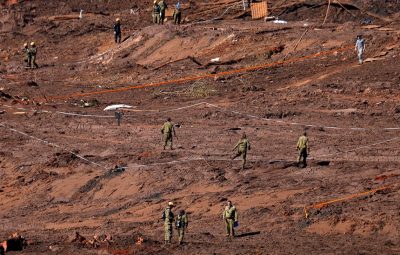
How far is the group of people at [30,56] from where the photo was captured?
4703 cm

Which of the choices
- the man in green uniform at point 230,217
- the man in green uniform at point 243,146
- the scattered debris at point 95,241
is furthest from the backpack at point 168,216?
the man in green uniform at point 243,146

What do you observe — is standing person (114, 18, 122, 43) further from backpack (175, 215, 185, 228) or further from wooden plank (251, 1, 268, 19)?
backpack (175, 215, 185, 228)

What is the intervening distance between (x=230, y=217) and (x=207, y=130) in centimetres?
968

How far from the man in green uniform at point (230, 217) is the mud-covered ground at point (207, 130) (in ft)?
1.11

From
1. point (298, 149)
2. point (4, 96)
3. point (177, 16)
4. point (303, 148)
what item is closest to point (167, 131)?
point (298, 149)

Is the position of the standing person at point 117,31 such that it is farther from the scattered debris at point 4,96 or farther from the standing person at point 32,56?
the scattered debris at point 4,96

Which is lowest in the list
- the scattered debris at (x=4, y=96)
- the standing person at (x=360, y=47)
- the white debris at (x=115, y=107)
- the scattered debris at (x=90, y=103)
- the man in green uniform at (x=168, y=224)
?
the man in green uniform at (x=168, y=224)

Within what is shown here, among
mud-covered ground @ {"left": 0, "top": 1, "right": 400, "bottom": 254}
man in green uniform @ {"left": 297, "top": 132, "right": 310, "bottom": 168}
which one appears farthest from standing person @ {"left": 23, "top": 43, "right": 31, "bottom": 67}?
man in green uniform @ {"left": 297, "top": 132, "right": 310, "bottom": 168}

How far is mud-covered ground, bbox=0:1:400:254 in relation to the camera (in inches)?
1032

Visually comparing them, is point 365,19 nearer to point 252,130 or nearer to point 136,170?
point 252,130

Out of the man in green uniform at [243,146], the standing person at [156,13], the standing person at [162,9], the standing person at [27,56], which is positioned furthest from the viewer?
the standing person at [156,13]

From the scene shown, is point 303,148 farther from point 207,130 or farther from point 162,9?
point 162,9

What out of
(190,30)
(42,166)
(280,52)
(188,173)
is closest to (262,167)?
(188,173)

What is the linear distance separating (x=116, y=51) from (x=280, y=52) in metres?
8.39
